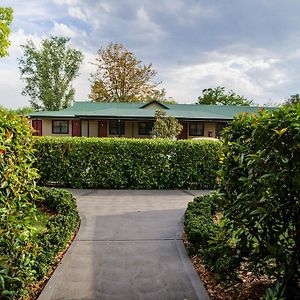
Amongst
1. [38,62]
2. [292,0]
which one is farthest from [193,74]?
[292,0]

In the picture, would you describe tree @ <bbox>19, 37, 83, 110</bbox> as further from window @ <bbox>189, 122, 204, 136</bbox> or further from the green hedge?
the green hedge

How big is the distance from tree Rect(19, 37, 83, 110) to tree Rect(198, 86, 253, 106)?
18293 mm

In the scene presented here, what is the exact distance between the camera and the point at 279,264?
2.71m

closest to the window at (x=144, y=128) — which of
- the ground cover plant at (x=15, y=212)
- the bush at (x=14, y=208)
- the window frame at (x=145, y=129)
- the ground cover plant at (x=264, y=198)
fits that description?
the window frame at (x=145, y=129)

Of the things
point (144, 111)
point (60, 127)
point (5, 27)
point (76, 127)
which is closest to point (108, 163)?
point (5, 27)

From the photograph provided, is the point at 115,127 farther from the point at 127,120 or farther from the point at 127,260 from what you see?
the point at 127,260

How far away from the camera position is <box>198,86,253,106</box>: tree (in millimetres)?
44719

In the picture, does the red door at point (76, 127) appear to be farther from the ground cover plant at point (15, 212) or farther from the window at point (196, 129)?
the ground cover plant at point (15, 212)

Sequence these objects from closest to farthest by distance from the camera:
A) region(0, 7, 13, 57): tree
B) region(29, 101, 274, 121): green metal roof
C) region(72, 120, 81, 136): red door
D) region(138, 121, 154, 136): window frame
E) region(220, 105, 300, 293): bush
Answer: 1. region(220, 105, 300, 293): bush
2. region(0, 7, 13, 57): tree
3. region(29, 101, 274, 121): green metal roof
4. region(138, 121, 154, 136): window frame
5. region(72, 120, 81, 136): red door

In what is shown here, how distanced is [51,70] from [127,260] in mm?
37988

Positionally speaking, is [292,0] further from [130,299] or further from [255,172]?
[130,299]

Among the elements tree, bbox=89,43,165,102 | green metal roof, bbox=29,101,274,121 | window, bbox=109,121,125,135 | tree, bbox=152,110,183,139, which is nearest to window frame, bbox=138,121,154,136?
green metal roof, bbox=29,101,274,121

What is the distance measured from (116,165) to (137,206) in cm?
264

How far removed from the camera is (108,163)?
993cm
